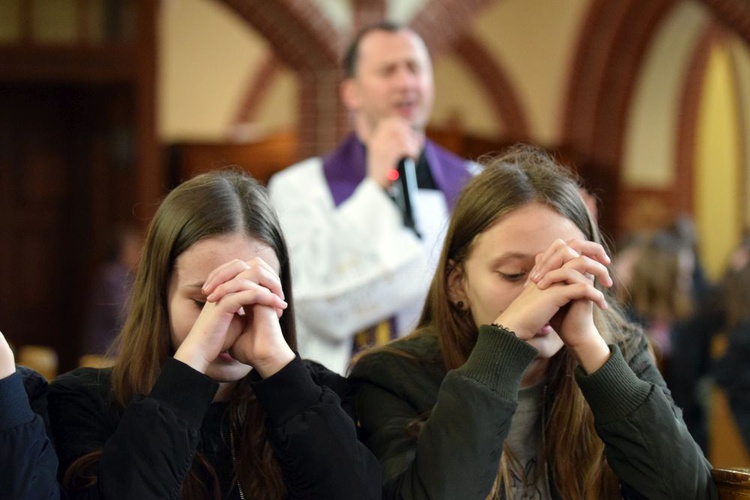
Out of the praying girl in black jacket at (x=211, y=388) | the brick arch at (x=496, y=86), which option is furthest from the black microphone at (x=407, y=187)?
the brick arch at (x=496, y=86)

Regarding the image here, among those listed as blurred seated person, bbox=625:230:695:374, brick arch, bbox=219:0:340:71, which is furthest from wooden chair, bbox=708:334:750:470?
brick arch, bbox=219:0:340:71

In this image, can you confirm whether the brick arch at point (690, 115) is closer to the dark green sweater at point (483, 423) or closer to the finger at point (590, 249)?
the dark green sweater at point (483, 423)

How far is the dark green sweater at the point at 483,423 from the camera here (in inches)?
77.0

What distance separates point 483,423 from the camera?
195cm

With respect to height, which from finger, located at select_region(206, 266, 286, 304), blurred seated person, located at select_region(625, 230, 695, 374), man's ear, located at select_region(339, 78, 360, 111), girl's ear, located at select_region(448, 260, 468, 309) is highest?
man's ear, located at select_region(339, 78, 360, 111)

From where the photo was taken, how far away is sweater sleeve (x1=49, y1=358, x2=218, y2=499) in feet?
6.14

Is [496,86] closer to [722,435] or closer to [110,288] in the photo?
[110,288]

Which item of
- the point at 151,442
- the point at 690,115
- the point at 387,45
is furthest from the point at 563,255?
the point at 690,115

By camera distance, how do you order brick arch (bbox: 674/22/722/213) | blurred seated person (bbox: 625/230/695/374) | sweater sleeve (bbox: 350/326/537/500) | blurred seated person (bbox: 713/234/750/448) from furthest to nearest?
brick arch (bbox: 674/22/722/213) < blurred seated person (bbox: 625/230/695/374) < blurred seated person (bbox: 713/234/750/448) < sweater sleeve (bbox: 350/326/537/500)

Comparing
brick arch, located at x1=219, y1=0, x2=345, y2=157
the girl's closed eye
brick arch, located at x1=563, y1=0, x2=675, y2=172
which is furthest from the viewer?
brick arch, located at x1=563, y1=0, x2=675, y2=172

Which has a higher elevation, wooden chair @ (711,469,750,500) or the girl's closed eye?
the girl's closed eye

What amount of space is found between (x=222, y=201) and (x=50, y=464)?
21.1 inches

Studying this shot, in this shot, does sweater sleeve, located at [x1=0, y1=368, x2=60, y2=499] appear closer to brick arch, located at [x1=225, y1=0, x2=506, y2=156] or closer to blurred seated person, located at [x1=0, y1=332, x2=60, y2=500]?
blurred seated person, located at [x1=0, y1=332, x2=60, y2=500]

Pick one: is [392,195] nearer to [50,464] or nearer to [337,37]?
[50,464]
